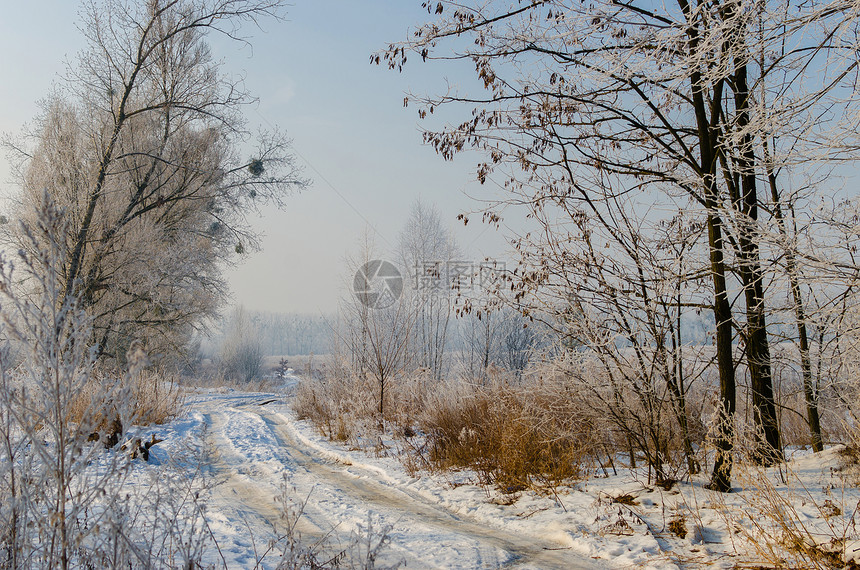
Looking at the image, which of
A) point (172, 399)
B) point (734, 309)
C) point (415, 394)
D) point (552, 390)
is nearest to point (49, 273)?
point (552, 390)

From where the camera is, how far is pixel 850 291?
3.73m

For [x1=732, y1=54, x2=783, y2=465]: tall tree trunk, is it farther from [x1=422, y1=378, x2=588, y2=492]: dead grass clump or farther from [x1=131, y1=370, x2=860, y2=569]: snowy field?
[x1=422, y1=378, x2=588, y2=492]: dead grass clump

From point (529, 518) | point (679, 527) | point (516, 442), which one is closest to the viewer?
point (679, 527)

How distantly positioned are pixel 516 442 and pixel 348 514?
1839 millimetres

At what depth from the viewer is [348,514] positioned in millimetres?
4680

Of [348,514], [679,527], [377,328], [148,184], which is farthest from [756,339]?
[148,184]

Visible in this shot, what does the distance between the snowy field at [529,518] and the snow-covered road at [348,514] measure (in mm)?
15

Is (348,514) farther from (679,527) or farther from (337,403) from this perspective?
(337,403)

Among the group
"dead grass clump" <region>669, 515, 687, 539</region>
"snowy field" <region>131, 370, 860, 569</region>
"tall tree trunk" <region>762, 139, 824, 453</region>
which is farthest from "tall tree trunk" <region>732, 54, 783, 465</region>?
"dead grass clump" <region>669, 515, 687, 539</region>

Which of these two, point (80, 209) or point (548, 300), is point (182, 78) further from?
point (548, 300)

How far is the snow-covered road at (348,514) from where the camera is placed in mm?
3576

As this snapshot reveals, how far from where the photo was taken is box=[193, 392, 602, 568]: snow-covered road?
11.7 feet

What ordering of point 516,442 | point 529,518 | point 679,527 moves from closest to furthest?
point 679,527 → point 529,518 → point 516,442

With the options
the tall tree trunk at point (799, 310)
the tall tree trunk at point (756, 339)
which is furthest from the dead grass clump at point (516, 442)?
the tall tree trunk at point (799, 310)
